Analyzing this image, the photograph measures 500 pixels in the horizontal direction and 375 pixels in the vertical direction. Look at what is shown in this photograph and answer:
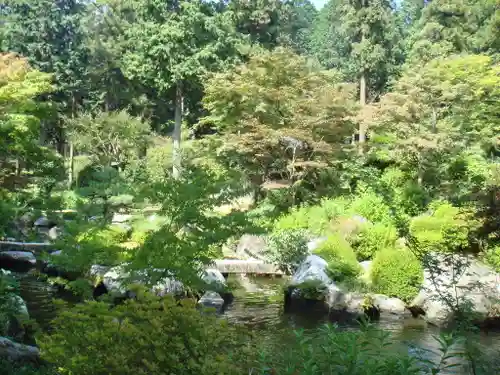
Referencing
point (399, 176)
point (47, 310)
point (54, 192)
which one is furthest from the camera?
point (54, 192)

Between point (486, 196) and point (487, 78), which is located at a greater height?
point (487, 78)

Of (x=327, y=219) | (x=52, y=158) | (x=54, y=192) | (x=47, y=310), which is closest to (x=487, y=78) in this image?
(x=327, y=219)

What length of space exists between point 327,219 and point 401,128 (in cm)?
339

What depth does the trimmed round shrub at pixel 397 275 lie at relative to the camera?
454 inches

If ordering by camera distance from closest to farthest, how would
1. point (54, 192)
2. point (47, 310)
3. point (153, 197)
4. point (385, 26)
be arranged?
1. point (153, 197)
2. point (47, 310)
3. point (54, 192)
4. point (385, 26)

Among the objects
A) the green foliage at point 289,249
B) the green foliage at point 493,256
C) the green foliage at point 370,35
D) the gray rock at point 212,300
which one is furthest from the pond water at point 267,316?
the green foliage at point 370,35

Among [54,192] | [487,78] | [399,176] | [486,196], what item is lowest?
[54,192]

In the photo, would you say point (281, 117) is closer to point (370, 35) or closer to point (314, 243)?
point (314, 243)

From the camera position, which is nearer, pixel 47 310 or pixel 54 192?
pixel 47 310

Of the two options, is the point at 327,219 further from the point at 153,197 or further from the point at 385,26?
the point at 385,26

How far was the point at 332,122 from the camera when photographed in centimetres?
1861

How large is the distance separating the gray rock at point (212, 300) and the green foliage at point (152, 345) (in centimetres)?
A: 716

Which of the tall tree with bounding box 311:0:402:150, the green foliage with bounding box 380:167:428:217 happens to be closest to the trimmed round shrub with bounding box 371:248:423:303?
the green foliage with bounding box 380:167:428:217

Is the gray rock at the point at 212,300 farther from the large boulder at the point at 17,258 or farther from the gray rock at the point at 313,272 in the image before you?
the large boulder at the point at 17,258
